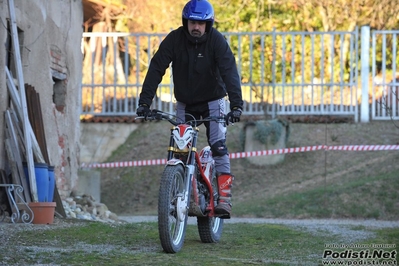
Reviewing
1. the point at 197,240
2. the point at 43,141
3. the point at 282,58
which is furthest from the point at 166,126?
the point at 197,240

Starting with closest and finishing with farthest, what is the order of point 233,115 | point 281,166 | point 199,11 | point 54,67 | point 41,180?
point 233,115, point 199,11, point 41,180, point 54,67, point 281,166

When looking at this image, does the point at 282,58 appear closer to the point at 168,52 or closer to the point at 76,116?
the point at 76,116

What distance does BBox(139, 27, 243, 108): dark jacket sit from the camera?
7793 millimetres

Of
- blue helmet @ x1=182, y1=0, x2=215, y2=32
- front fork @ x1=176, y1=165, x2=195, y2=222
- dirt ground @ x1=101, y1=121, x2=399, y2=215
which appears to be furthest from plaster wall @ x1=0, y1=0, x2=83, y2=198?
front fork @ x1=176, y1=165, x2=195, y2=222

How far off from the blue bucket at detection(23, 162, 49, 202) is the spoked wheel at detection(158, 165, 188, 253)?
3.44 meters

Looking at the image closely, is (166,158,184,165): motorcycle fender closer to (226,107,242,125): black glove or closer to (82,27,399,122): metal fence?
(226,107,242,125): black glove

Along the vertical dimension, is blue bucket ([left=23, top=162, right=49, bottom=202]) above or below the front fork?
below

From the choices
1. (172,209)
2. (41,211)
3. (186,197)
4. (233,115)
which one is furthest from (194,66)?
(41,211)

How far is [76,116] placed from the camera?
47.0ft

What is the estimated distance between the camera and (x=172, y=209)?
710cm

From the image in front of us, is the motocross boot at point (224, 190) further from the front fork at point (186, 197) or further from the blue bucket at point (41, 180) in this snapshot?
the blue bucket at point (41, 180)

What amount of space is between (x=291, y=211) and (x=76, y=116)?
3.75 m

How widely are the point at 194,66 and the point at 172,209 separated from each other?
4.61 ft

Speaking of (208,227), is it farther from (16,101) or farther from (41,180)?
(16,101)
